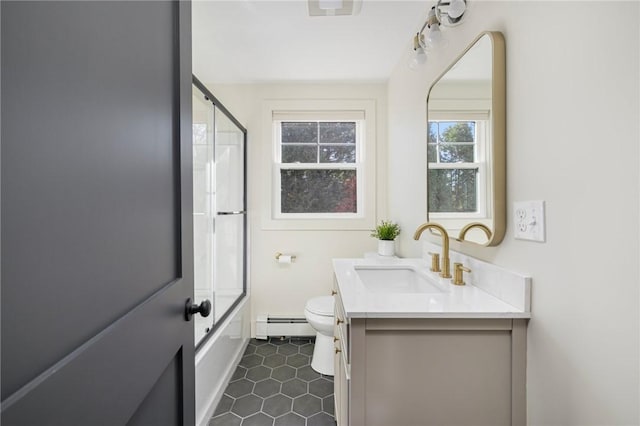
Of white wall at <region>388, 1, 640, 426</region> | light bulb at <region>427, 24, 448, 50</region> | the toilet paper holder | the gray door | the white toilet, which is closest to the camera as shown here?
the gray door

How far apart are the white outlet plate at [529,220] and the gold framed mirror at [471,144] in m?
0.06

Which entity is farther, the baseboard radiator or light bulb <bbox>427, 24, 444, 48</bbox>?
the baseboard radiator

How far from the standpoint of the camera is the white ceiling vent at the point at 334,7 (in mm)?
1601

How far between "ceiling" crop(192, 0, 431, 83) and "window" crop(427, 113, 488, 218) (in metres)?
0.76

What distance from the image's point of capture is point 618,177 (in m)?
0.63

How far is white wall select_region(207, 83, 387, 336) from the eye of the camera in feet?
8.50

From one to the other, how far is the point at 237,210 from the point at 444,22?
73.7 inches

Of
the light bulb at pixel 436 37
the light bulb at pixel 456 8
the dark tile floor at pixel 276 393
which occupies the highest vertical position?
the light bulb at pixel 456 8

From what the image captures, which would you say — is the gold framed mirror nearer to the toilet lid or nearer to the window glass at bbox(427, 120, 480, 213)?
the window glass at bbox(427, 120, 480, 213)

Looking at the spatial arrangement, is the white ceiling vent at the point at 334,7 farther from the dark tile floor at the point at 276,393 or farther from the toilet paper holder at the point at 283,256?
the dark tile floor at the point at 276,393

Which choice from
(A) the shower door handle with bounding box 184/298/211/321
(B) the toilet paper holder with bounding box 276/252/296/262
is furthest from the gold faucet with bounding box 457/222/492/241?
(B) the toilet paper holder with bounding box 276/252/296/262

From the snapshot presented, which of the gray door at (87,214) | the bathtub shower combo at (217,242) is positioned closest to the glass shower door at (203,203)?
the bathtub shower combo at (217,242)

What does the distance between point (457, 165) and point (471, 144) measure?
0.42 feet

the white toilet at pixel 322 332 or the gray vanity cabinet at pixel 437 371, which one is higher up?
the gray vanity cabinet at pixel 437 371
